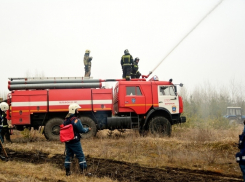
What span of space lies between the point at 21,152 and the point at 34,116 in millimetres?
2919

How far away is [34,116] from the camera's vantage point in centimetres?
1202

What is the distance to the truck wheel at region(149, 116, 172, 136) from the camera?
12.1 metres

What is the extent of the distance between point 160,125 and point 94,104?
333cm

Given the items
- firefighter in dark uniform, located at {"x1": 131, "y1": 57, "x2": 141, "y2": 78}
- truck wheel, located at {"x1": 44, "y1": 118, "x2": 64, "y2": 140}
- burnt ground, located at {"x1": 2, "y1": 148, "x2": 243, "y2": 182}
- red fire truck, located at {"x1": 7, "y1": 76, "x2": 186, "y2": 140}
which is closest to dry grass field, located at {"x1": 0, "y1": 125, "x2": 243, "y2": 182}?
burnt ground, located at {"x1": 2, "y1": 148, "x2": 243, "y2": 182}

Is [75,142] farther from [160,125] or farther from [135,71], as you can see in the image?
[135,71]

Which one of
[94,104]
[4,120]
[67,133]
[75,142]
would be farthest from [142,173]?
[4,120]

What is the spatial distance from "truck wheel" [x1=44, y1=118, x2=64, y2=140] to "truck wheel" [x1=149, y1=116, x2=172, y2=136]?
4424 mm

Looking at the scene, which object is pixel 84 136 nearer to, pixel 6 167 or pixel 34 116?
pixel 34 116

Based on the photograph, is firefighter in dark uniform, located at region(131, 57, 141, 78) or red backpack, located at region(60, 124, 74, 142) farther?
firefighter in dark uniform, located at region(131, 57, 141, 78)

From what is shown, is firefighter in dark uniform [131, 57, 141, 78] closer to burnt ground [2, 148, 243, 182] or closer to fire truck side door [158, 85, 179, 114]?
fire truck side door [158, 85, 179, 114]

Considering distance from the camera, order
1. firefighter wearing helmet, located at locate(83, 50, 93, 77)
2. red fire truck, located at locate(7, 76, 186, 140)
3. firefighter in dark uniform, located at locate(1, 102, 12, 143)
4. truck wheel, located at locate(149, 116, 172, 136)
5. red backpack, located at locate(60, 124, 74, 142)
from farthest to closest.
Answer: firefighter wearing helmet, located at locate(83, 50, 93, 77), truck wheel, located at locate(149, 116, 172, 136), red fire truck, located at locate(7, 76, 186, 140), firefighter in dark uniform, located at locate(1, 102, 12, 143), red backpack, located at locate(60, 124, 74, 142)

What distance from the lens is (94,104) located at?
12.1m

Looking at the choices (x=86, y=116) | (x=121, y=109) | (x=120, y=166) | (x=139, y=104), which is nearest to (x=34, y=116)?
(x=86, y=116)

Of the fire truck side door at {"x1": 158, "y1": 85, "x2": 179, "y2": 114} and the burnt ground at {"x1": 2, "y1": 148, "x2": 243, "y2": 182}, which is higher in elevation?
the fire truck side door at {"x1": 158, "y1": 85, "x2": 179, "y2": 114}
